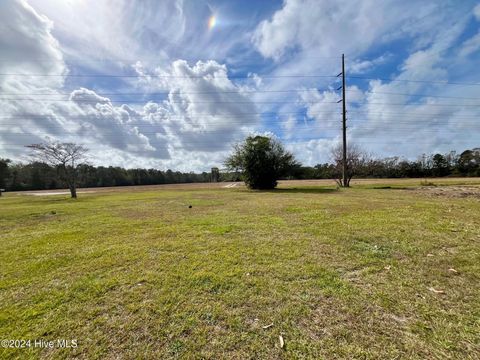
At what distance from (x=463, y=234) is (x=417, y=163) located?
66.5m

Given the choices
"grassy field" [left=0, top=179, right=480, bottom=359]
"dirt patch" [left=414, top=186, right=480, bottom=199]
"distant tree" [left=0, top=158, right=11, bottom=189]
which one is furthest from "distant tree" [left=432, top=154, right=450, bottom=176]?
"distant tree" [left=0, top=158, right=11, bottom=189]

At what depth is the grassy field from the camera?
2033 millimetres

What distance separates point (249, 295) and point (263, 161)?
21304mm

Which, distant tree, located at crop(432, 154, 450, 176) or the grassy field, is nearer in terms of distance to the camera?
the grassy field

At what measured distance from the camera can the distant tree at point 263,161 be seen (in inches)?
933

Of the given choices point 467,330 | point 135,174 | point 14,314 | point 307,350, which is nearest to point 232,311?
point 307,350

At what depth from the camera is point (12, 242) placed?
5645 millimetres

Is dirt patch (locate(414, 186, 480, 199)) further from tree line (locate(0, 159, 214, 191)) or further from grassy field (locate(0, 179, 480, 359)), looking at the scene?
tree line (locate(0, 159, 214, 191))

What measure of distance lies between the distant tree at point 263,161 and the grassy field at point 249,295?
723 inches

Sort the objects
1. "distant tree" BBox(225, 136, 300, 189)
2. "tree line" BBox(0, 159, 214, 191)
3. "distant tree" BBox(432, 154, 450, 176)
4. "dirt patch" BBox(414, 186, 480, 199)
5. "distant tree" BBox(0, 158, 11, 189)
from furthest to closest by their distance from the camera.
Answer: "distant tree" BBox(432, 154, 450, 176) → "distant tree" BBox(0, 158, 11, 189) → "tree line" BBox(0, 159, 214, 191) → "distant tree" BBox(225, 136, 300, 189) → "dirt patch" BBox(414, 186, 480, 199)

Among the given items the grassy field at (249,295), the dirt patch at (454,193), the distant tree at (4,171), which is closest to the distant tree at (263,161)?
the dirt patch at (454,193)

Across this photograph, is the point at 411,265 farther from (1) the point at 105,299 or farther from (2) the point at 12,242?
(2) the point at 12,242

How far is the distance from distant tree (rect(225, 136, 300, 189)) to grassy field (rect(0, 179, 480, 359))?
1836cm

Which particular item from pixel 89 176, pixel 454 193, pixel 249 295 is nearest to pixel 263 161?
pixel 454 193
